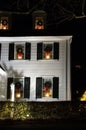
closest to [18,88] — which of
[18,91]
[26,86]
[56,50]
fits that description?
[18,91]

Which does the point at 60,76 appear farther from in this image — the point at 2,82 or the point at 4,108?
the point at 4,108

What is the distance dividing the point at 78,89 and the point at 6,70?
9.74 metres

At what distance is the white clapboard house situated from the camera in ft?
99.9

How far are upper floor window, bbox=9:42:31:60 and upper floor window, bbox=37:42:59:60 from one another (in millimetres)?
714

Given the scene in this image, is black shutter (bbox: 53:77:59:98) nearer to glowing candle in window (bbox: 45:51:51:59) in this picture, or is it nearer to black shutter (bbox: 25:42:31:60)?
glowing candle in window (bbox: 45:51:51:59)

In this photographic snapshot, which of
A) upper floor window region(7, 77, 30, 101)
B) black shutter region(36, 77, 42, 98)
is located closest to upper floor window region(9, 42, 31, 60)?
upper floor window region(7, 77, 30, 101)

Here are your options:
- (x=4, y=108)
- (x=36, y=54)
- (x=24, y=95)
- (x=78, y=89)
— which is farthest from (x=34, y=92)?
(x=78, y=89)

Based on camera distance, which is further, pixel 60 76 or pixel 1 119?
pixel 60 76

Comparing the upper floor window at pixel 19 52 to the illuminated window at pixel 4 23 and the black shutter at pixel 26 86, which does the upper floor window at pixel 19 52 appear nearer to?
the black shutter at pixel 26 86

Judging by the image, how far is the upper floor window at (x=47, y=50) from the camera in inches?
1203

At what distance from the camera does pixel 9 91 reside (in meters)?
30.7

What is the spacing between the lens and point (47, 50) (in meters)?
30.6

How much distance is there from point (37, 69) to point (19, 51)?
1774mm

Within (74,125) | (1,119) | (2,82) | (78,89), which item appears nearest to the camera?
(74,125)
